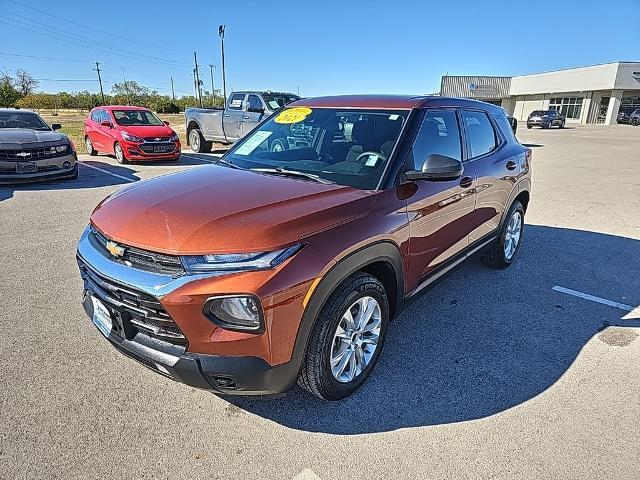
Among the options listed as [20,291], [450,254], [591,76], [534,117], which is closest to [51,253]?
[20,291]

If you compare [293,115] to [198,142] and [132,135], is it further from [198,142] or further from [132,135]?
[198,142]

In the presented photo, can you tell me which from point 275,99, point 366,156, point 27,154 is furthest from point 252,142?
point 275,99

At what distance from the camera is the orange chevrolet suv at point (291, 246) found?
202 centimetres

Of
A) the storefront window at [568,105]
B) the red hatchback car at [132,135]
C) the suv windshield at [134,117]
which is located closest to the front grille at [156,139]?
the red hatchback car at [132,135]

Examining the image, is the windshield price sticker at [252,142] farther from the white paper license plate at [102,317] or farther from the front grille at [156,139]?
the front grille at [156,139]

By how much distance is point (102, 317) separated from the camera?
7.89ft

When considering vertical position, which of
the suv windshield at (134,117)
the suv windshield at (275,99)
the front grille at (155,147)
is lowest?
the front grille at (155,147)

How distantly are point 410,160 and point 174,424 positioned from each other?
2248 mm

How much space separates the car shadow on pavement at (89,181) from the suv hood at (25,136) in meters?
0.96

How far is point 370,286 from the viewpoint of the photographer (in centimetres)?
257

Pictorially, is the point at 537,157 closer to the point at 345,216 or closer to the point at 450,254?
the point at 450,254

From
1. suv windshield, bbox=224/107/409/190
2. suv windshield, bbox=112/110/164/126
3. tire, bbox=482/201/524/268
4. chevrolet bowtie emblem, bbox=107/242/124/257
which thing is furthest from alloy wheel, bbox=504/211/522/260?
suv windshield, bbox=112/110/164/126

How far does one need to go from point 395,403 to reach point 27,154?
30.1ft

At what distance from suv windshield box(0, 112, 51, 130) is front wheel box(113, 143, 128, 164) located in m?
2.17
